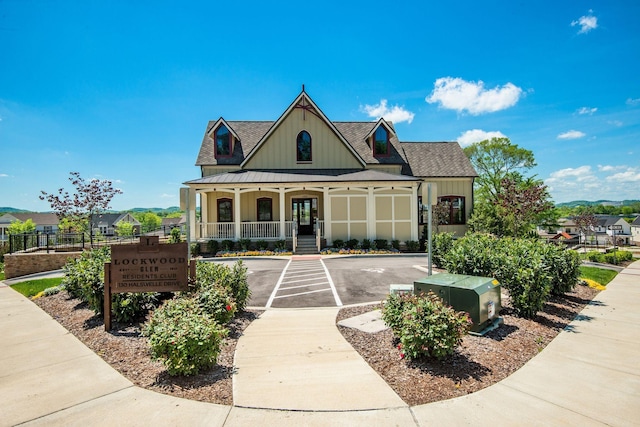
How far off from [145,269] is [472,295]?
19.7ft

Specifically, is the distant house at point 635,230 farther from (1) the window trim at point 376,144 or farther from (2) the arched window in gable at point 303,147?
(2) the arched window in gable at point 303,147

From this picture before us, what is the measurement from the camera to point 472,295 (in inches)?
222

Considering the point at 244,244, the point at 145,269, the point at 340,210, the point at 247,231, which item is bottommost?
the point at 244,244

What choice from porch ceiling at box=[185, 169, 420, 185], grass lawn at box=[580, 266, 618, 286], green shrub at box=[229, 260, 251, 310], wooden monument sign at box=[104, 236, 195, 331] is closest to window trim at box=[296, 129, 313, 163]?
porch ceiling at box=[185, 169, 420, 185]

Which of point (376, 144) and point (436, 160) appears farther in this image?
point (436, 160)

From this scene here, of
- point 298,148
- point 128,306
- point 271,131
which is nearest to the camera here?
point 128,306

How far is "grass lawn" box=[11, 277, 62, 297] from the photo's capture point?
10337mm

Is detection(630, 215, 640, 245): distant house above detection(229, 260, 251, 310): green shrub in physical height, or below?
below

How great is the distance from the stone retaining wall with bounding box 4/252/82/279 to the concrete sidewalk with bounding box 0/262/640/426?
37.9 feet

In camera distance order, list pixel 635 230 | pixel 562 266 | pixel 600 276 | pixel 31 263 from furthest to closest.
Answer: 1. pixel 635 230
2. pixel 31 263
3. pixel 600 276
4. pixel 562 266

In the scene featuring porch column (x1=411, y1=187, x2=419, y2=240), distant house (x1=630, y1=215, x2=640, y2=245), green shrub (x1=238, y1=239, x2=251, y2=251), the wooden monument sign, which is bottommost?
distant house (x1=630, y1=215, x2=640, y2=245)

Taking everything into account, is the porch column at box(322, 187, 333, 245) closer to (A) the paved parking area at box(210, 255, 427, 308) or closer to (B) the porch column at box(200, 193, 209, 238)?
(A) the paved parking area at box(210, 255, 427, 308)

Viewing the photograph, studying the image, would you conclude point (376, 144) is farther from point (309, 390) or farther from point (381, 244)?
point (309, 390)

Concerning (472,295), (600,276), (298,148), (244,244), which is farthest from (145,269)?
(298,148)
